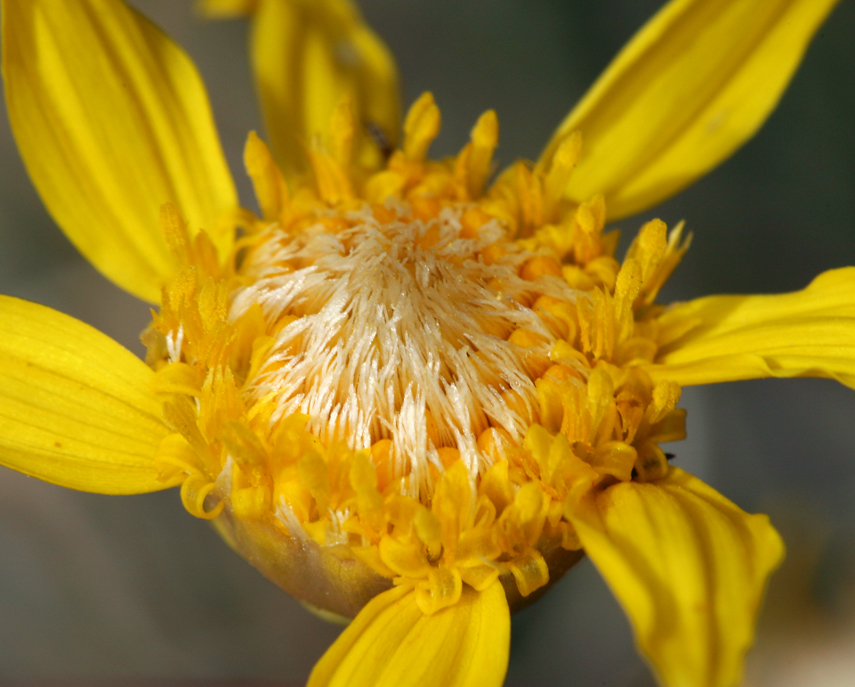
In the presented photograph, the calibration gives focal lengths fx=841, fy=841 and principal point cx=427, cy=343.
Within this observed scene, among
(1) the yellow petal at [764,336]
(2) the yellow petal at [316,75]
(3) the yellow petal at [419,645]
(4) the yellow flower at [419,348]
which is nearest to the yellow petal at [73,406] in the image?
(4) the yellow flower at [419,348]

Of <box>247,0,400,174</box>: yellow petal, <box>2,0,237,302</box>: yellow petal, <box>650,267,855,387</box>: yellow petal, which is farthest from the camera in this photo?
<box>247,0,400,174</box>: yellow petal

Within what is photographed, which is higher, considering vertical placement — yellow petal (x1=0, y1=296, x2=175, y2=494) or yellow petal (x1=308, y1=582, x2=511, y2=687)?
yellow petal (x1=0, y1=296, x2=175, y2=494)

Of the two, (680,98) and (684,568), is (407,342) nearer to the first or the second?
(684,568)

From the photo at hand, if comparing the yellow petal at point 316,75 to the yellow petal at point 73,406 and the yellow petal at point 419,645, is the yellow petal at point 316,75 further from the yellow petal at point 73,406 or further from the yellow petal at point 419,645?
the yellow petal at point 419,645

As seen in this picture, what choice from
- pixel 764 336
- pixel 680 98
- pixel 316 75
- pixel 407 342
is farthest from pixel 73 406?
pixel 680 98

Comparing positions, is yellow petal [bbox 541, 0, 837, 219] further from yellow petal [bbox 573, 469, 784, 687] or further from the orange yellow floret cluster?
yellow petal [bbox 573, 469, 784, 687]

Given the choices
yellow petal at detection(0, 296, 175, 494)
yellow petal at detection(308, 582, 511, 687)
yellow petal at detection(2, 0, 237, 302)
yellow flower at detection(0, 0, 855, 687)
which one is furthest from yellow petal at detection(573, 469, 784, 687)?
yellow petal at detection(2, 0, 237, 302)

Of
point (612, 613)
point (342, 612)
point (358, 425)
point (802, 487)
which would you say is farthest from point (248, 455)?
point (802, 487)

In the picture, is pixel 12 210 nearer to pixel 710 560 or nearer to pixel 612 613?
pixel 612 613

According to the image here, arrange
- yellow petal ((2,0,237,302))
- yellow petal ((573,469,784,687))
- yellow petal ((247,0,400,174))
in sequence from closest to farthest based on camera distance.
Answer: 1. yellow petal ((573,469,784,687))
2. yellow petal ((2,0,237,302))
3. yellow petal ((247,0,400,174))
